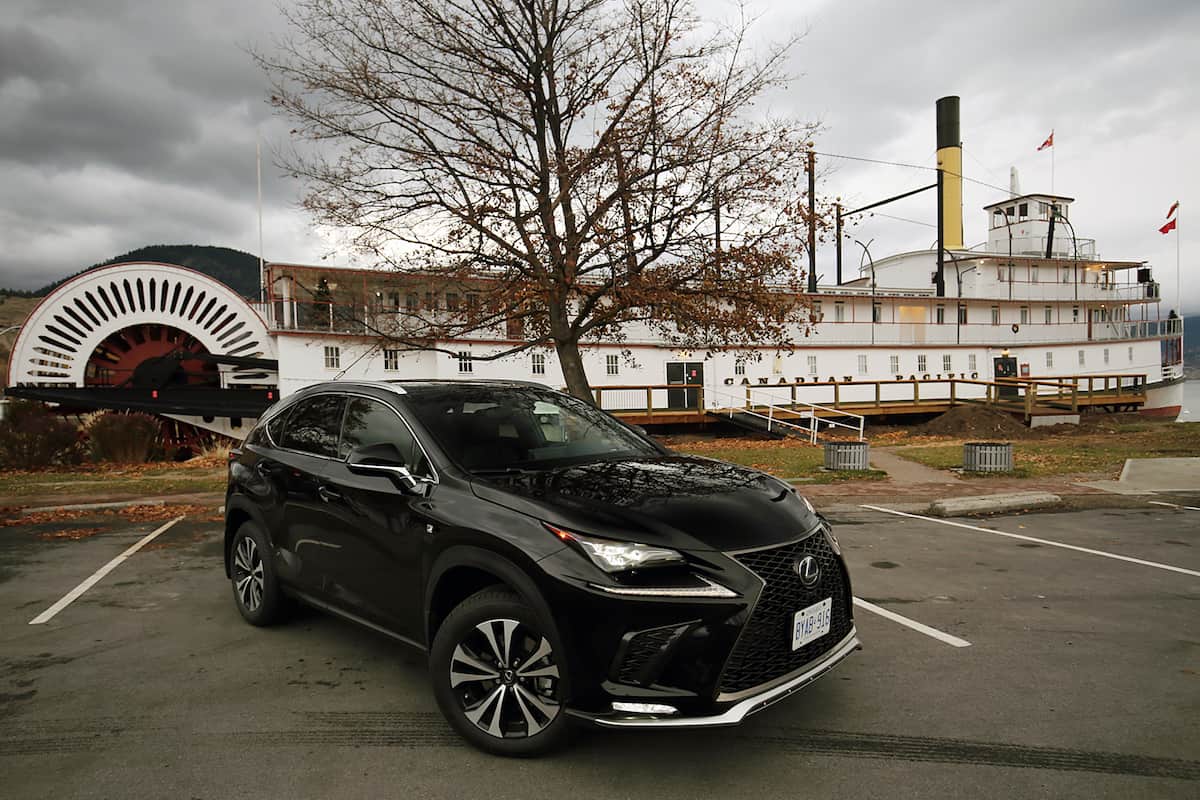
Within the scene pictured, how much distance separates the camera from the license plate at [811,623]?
3118 millimetres

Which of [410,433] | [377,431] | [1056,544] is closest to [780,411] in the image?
[1056,544]

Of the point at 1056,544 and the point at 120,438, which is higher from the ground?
the point at 120,438

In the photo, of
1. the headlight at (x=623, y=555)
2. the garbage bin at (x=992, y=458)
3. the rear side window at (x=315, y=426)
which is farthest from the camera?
the garbage bin at (x=992, y=458)

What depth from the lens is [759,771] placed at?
120 inches

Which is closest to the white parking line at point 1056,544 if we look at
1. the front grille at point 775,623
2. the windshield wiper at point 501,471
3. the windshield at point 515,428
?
the front grille at point 775,623

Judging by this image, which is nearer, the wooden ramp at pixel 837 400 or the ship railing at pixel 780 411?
the ship railing at pixel 780 411

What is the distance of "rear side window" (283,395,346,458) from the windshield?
66cm

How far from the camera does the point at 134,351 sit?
2659 centimetres

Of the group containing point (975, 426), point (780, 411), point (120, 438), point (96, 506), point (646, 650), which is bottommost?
point (975, 426)

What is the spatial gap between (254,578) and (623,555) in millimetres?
3378

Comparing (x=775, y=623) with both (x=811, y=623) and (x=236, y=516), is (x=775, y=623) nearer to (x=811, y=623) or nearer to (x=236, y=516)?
(x=811, y=623)

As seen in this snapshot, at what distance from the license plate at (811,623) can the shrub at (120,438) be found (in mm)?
19445

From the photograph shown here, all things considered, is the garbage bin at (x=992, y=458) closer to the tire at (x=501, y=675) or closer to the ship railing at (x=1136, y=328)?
the tire at (x=501, y=675)

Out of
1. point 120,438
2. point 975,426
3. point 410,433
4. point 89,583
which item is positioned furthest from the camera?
point 975,426
